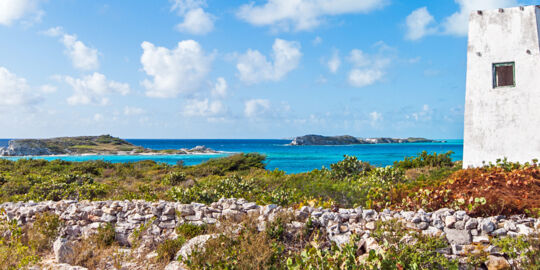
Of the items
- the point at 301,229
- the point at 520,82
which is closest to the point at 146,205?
the point at 301,229

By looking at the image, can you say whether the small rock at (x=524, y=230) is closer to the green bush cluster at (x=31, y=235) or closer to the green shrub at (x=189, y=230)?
the green shrub at (x=189, y=230)

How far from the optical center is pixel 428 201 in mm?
6621

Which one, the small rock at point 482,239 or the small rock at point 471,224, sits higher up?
the small rock at point 471,224

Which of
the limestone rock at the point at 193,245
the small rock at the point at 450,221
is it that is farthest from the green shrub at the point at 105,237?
the small rock at the point at 450,221

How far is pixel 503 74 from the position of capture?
35.6 ft

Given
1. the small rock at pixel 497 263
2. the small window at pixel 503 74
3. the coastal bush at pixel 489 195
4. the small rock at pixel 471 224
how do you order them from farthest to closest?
the small window at pixel 503 74 → the coastal bush at pixel 489 195 → the small rock at pixel 471 224 → the small rock at pixel 497 263

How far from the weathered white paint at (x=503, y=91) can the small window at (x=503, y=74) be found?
4.6 inches

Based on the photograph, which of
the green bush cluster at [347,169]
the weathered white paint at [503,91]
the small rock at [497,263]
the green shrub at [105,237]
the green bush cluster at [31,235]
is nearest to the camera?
the small rock at [497,263]

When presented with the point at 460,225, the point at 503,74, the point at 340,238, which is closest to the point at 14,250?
the point at 340,238

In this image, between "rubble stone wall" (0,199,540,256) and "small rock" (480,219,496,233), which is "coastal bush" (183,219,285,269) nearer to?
"rubble stone wall" (0,199,540,256)

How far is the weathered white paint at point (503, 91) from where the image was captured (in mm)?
10383

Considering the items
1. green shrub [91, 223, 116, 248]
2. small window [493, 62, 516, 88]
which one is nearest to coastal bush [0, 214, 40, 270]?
green shrub [91, 223, 116, 248]

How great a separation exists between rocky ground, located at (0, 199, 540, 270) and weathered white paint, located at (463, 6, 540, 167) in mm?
5957

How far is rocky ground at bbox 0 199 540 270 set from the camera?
503 centimetres
